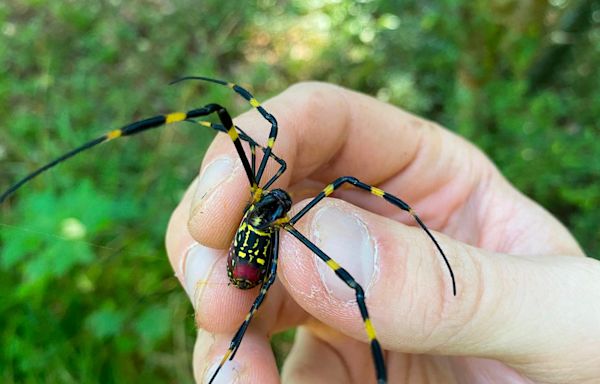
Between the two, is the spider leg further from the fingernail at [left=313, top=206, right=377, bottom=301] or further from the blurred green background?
the blurred green background

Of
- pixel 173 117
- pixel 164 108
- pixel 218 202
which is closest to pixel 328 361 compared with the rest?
pixel 218 202

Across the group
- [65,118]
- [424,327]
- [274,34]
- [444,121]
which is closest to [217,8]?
[274,34]

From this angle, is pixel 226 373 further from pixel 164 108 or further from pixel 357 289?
pixel 164 108

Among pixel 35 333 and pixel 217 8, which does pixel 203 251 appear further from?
pixel 217 8

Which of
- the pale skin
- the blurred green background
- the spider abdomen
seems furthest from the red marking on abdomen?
the blurred green background

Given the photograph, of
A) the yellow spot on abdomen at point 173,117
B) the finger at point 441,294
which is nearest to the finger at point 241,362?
the finger at point 441,294
